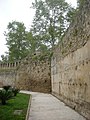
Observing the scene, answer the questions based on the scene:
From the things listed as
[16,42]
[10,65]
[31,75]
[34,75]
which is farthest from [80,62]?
[16,42]

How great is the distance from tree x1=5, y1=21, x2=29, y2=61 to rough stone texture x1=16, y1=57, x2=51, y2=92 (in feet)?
52.9

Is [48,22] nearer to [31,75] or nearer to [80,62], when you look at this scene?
[31,75]

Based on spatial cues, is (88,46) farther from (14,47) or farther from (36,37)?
(14,47)

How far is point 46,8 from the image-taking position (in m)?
34.0

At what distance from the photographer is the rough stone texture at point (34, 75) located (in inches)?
823

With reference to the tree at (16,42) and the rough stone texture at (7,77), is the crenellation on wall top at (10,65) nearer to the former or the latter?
the rough stone texture at (7,77)

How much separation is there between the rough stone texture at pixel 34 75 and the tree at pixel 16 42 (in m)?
16.1

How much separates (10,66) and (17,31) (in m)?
14.6

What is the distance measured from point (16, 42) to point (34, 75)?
2063cm

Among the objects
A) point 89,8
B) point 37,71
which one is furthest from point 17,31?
point 89,8

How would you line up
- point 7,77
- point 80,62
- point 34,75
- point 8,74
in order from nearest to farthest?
point 80,62, point 34,75, point 8,74, point 7,77

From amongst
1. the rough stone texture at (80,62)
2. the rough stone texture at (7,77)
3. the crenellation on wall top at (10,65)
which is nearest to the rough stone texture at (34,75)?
the rough stone texture at (7,77)

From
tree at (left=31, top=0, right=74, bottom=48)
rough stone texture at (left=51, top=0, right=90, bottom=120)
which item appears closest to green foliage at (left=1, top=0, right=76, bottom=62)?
tree at (left=31, top=0, right=74, bottom=48)

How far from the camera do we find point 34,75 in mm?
22484
